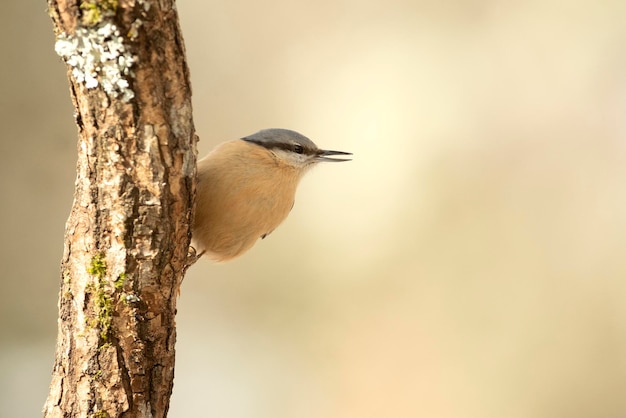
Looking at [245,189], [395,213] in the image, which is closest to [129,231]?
[245,189]

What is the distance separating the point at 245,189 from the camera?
214 centimetres

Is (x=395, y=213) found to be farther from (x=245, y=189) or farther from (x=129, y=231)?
(x=129, y=231)

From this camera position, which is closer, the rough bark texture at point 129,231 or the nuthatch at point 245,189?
the rough bark texture at point 129,231

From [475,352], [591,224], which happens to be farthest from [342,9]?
[475,352]

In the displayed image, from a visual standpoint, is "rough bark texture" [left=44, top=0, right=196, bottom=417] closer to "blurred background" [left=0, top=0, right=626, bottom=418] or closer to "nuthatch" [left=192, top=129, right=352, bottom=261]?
"nuthatch" [left=192, top=129, right=352, bottom=261]

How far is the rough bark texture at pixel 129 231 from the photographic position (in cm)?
132

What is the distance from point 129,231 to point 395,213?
2.93 metres

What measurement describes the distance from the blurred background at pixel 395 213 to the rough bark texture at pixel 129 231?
8.14ft

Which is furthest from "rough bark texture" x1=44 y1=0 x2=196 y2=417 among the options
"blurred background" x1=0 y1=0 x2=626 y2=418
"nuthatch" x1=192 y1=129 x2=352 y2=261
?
"blurred background" x1=0 y1=0 x2=626 y2=418

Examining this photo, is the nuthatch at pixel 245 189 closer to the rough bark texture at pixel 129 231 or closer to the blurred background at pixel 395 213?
the rough bark texture at pixel 129 231

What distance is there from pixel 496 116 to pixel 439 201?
2.17 feet

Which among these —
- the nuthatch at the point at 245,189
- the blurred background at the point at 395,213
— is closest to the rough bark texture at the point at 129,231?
the nuthatch at the point at 245,189

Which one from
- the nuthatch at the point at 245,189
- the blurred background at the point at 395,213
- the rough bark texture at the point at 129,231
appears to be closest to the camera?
the rough bark texture at the point at 129,231

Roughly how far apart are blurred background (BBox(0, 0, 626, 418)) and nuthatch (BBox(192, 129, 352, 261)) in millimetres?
1799
